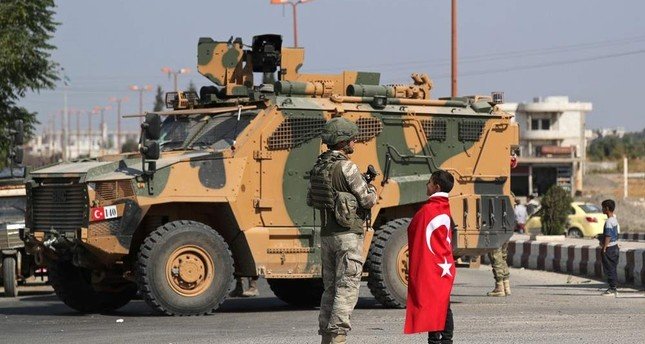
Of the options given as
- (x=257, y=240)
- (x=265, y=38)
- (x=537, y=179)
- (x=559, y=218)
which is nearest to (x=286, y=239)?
(x=257, y=240)

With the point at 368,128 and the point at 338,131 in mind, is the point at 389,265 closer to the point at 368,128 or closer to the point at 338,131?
the point at 368,128

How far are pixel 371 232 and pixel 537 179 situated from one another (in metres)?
78.5

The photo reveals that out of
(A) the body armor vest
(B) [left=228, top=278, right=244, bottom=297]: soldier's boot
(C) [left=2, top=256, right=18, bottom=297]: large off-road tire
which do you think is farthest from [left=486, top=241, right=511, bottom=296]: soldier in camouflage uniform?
(A) the body armor vest

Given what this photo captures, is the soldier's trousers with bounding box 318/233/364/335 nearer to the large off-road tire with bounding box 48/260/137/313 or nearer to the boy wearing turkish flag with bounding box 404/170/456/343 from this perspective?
the boy wearing turkish flag with bounding box 404/170/456/343

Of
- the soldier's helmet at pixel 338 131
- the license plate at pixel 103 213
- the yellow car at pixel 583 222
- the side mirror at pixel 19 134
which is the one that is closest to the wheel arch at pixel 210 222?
the license plate at pixel 103 213

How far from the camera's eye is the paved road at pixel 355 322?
13.3 metres

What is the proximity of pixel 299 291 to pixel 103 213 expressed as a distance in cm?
366

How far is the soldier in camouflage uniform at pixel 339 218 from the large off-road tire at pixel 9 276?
1070 centimetres

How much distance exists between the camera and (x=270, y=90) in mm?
16984

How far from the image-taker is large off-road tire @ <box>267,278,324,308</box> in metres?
18.5

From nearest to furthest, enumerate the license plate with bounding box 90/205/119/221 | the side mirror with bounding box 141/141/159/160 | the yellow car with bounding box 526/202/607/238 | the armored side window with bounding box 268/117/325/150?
the side mirror with bounding box 141/141/159/160 → the license plate with bounding box 90/205/119/221 → the armored side window with bounding box 268/117/325/150 → the yellow car with bounding box 526/202/607/238

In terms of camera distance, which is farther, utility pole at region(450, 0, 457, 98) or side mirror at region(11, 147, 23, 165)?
utility pole at region(450, 0, 457, 98)

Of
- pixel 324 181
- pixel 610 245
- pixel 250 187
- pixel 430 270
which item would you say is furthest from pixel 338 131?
pixel 610 245

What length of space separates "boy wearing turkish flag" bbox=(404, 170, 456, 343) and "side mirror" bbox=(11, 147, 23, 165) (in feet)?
33.6
